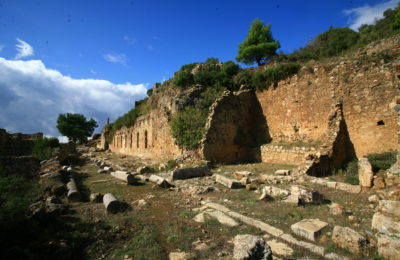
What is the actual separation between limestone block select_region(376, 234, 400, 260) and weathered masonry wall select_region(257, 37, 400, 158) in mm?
7245

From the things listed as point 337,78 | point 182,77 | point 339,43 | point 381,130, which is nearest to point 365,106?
point 381,130

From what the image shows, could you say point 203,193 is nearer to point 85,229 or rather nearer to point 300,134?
point 85,229

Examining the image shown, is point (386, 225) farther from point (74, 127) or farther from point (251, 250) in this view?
point (74, 127)

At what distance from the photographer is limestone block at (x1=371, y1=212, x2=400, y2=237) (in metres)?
3.50

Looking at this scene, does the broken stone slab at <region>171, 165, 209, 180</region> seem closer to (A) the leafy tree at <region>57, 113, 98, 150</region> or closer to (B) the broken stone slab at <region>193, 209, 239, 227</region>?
(B) the broken stone slab at <region>193, 209, 239, 227</region>

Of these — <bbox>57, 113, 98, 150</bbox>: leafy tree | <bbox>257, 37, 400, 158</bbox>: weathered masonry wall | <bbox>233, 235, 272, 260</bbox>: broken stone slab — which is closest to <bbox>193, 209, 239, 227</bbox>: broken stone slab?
<bbox>233, 235, 272, 260</bbox>: broken stone slab

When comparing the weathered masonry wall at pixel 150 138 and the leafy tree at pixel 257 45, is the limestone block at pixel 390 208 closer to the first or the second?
the weathered masonry wall at pixel 150 138

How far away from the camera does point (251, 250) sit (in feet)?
9.48

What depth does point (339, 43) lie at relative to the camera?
2481 cm

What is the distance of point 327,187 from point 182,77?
1148cm

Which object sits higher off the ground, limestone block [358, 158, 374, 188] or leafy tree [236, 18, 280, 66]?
leafy tree [236, 18, 280, 66]

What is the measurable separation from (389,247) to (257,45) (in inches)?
1178

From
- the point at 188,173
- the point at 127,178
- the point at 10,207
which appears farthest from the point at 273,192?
the point at 10,207

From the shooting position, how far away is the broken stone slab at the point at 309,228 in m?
3.75
